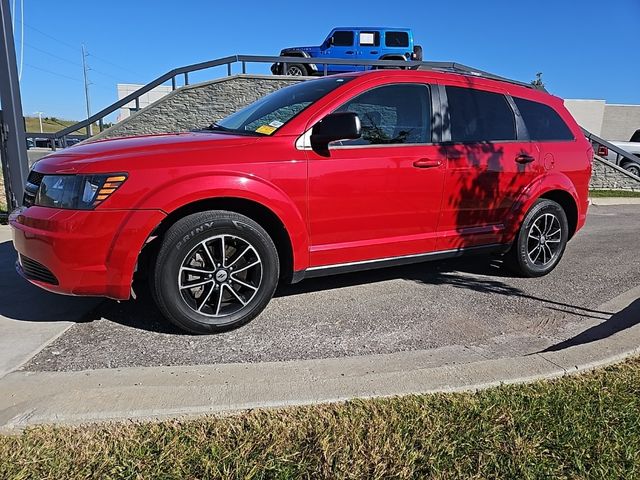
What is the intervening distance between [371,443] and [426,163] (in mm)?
2475

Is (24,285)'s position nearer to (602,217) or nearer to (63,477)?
(63,477)

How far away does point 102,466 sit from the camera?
198 cm

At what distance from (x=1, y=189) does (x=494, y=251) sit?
9263 mm

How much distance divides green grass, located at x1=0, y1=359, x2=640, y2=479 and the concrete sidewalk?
41.7 inches

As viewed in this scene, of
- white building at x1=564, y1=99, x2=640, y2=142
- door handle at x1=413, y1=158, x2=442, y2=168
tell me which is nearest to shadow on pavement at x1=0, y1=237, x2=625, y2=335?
door handle at x1=413, y1=158, x2=442, y2=168

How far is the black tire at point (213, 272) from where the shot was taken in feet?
10.5

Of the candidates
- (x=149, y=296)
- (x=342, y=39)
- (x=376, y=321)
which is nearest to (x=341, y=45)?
(x=342, y=39)

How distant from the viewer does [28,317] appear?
3.62 metres

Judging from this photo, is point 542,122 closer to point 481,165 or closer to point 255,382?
point 481,165

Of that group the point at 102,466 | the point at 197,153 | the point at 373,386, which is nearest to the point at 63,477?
the point at 102,466

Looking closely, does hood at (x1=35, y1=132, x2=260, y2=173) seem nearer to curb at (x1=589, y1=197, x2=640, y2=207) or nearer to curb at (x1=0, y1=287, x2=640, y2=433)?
curb at (x1=0, y1=287, x2=640, y2=433)

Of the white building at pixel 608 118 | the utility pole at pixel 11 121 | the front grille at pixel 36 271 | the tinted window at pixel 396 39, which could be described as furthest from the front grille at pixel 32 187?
the white building at pixel 608 118

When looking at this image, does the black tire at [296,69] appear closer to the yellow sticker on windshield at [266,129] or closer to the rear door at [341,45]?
the rear door at [341,45]

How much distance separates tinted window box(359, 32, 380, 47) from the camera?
1950 centimetres
